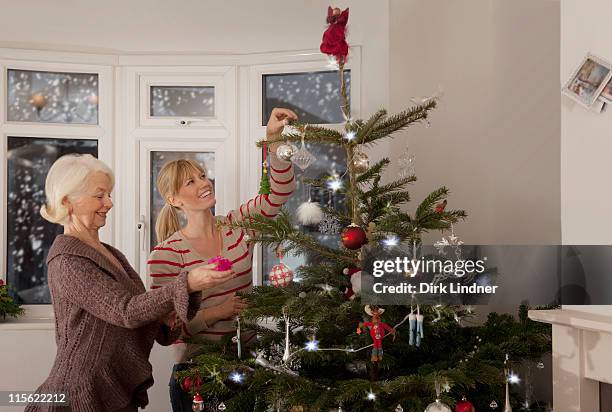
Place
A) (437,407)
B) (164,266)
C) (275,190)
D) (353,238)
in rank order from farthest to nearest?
1. (275,190)
2. (164,266)
3. (353,238)
4. (437,407)

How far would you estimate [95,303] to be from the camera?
1.64m

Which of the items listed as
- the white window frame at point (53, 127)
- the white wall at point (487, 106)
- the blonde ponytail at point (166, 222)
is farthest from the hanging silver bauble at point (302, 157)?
the white window frame at point (53, 127)

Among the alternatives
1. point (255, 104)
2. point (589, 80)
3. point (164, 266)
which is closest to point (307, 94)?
point (255, 104)

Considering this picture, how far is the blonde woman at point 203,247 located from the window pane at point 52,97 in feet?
4.54

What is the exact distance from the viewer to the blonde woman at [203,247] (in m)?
2.06

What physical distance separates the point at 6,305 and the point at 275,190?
1737 millimetres

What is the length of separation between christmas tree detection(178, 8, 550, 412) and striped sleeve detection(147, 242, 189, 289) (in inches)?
13.0

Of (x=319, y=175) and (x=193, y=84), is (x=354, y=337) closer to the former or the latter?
(x=319, y=175)

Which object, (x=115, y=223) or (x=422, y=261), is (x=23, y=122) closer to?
(x=115, y=223)

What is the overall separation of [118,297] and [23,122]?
2044 millimetres

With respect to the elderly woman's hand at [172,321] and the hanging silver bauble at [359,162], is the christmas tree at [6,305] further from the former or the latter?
the hanging silver bauble at [359,162]

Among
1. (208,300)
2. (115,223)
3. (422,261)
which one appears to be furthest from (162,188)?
(115,223)

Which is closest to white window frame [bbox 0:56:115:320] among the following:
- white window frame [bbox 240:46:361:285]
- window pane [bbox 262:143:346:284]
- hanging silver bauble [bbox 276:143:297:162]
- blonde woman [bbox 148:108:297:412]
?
white window frame [bbox 240:46:361:285]

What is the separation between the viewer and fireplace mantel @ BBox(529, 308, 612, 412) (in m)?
1.52
